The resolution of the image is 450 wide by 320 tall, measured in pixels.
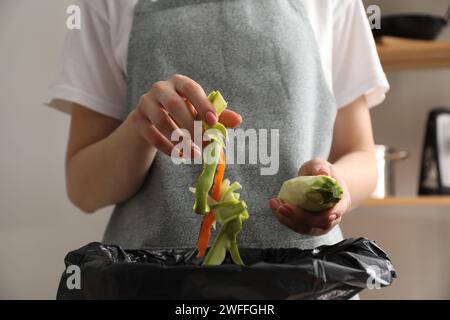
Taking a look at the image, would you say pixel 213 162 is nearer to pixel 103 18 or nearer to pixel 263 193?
pixel 263 193

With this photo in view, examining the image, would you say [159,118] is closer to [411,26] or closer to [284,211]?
[284,211]

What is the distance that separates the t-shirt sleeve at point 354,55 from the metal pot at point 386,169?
54cm

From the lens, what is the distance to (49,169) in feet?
4.38

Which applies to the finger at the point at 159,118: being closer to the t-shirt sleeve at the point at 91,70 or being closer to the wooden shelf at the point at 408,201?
the t-shirt sleeve at the point at 91,70

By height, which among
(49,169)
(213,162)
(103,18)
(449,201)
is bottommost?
(449,201)

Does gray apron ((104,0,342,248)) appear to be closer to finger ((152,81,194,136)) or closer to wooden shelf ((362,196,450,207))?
finger ((152,81,194,136))

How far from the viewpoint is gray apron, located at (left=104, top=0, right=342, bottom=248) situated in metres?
0.72

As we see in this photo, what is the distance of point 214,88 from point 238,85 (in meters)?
0.03

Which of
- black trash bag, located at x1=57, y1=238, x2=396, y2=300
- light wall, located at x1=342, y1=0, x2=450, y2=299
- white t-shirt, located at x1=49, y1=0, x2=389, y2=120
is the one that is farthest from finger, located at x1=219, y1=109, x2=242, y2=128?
light wall, located at x1=342, y1=0, x2=450, y2=299

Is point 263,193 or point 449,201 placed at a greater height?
point 263,193

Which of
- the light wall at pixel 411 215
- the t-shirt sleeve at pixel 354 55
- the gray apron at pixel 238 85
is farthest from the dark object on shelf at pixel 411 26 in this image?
the gray apron at pixel 238 85

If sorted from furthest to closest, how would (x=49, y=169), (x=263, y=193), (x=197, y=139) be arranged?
1. (x=49, y=169)
2. (x=263, y=193)
3. (x=197, y=139)
